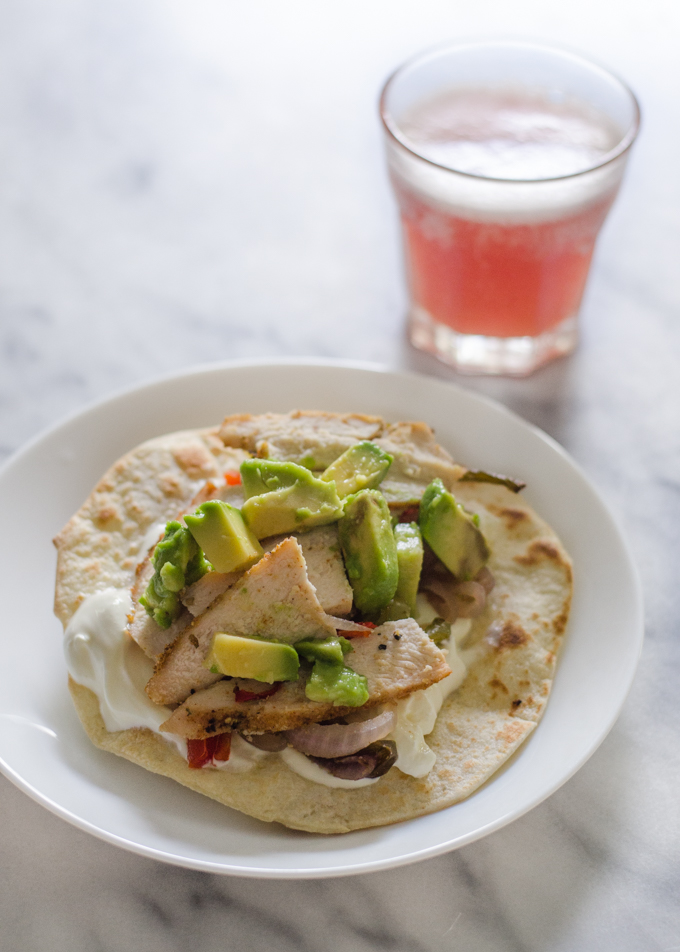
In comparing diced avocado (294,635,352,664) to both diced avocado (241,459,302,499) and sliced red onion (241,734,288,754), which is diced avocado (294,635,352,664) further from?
diced avocado (241,459,302,499)

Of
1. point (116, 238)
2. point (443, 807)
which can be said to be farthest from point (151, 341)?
point (443, 807)

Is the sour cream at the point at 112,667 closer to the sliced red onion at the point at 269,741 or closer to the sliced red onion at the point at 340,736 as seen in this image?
the sliced red onion at the point at 269,741

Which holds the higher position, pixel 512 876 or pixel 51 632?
pixel 51 632

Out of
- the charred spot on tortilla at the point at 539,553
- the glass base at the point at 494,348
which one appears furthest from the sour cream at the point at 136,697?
the glass base at the point at 494,348

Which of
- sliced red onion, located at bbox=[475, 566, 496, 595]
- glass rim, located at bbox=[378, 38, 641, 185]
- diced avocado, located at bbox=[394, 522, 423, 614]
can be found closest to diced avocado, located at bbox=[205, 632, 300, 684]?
diced avocado, located at bbox=[394, 522, 423, 614]

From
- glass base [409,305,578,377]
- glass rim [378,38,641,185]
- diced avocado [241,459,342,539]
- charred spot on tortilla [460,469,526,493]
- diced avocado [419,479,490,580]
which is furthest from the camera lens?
glass base [409,305,578,377]

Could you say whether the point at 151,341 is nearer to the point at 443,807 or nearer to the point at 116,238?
the point at 116,238

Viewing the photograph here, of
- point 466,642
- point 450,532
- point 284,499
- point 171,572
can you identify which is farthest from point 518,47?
point 171,572
